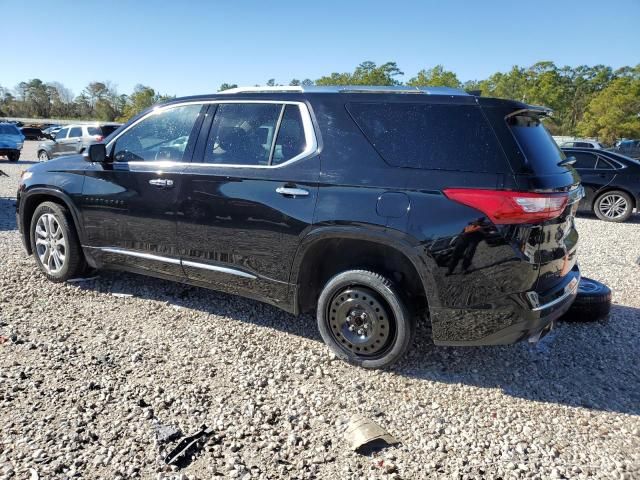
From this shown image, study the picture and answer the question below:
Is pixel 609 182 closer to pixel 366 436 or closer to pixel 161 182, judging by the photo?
pixel 161 182

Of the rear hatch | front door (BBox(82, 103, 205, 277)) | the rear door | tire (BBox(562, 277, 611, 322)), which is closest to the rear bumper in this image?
the rear hatch

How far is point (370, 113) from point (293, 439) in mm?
2176

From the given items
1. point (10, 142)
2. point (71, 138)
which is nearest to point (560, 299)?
point (71, 138)

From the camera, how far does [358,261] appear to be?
3.52 meters

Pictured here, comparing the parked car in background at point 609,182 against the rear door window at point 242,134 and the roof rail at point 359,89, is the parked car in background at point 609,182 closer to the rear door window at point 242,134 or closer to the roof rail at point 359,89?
the roof rail at point 359,89

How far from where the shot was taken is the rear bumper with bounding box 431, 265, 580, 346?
2945mm

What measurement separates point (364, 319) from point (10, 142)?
22249 millimetres

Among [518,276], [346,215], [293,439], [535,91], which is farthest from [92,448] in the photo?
[535,91]

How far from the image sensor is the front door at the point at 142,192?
4094 mm

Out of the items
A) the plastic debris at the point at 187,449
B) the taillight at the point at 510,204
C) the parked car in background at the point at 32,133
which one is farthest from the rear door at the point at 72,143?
the parked car in background at the point at 32,133

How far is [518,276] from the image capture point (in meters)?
2.88

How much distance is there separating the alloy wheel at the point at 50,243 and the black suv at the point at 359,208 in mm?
674

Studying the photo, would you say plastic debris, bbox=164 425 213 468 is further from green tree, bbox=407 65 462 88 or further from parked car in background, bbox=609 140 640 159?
green tree, bbox=407 65 462 88

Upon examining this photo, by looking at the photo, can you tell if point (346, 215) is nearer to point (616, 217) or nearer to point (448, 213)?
point (448, 213)
